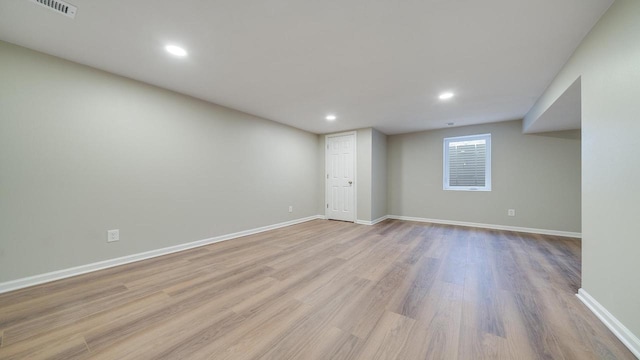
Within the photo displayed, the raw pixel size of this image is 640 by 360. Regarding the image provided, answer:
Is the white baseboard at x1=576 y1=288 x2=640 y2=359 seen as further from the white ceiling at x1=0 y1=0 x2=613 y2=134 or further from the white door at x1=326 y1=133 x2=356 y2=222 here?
the white door at x1=326 y1=133 x2=356 y2=222

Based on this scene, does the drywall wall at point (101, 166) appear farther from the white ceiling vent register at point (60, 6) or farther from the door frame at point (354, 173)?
the door frame at point (354, 173)

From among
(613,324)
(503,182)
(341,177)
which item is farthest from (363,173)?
(613,324)

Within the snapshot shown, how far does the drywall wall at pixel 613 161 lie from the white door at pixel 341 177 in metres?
3.66

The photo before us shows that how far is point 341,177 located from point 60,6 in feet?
15.3

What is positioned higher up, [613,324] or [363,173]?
[363,173]

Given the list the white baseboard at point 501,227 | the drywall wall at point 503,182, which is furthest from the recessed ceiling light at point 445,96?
the white baseboard at point 501,227

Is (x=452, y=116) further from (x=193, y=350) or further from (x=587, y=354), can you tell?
(x=193, y=350)

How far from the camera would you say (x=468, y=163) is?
15.8 ft

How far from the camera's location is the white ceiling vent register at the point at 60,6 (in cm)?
151

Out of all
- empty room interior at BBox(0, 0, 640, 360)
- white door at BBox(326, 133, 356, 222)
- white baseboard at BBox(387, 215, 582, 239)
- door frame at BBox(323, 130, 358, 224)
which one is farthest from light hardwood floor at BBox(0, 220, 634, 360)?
white door at BBox(326, 133, 356, 222)

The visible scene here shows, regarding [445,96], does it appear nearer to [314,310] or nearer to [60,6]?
[314,310]

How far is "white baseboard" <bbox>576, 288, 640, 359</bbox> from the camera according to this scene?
1229 millimetres

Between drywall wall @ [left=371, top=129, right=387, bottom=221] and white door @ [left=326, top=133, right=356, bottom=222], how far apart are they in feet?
1.50

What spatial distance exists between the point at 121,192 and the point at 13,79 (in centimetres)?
130
